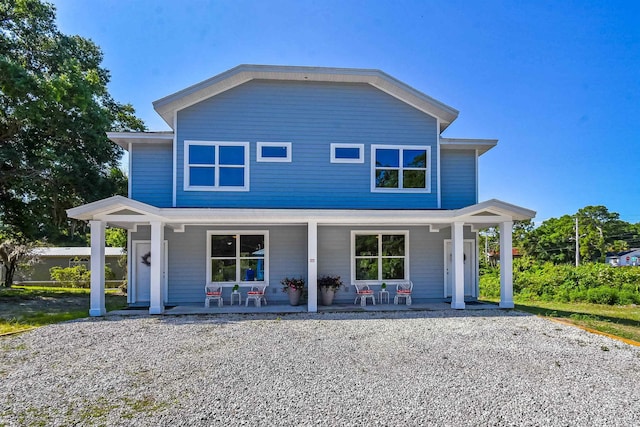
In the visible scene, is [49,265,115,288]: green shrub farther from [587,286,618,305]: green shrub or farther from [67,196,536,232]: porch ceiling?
[587,286,618,305]: green shrub

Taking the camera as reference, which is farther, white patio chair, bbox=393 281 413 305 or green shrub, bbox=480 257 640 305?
green shrub, bbox=480 257 640 305

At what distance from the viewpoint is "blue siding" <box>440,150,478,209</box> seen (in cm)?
1265

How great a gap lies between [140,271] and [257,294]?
411 cm

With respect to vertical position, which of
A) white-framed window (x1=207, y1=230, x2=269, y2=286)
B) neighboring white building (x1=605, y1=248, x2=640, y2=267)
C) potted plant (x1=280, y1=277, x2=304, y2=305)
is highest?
white-framed window (x1=207, y1=230, x2=269, y2=286)

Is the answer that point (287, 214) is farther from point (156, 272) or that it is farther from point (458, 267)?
point (458, 267)

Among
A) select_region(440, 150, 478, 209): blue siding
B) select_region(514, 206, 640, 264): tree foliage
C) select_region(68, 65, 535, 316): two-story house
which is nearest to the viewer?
select_region(68, 65, 535, 316): two-story house

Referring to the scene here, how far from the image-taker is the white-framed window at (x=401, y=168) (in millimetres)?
12117

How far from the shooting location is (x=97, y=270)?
32.4 feet

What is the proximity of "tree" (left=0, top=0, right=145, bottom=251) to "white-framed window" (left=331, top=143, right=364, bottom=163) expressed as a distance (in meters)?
8.76

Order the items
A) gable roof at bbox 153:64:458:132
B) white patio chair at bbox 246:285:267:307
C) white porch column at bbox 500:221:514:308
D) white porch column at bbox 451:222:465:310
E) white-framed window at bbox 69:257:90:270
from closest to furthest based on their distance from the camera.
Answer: white porch column at bbox 451:222:465:310 → white porch column at bbox 500:221:514:308 → white patio chair at bbox 246:285:267:307 → gable roof at bbox 153:64:458:132 → white-framed window at bbox 69:257:90:270

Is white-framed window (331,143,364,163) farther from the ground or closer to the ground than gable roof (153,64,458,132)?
closer to the ground

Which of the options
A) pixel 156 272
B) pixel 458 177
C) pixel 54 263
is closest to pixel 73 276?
pixel 54 263

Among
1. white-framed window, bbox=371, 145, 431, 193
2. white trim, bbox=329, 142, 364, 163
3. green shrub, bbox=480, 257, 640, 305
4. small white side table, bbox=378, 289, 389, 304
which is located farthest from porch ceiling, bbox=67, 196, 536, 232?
green shrub, bbox=480, 257, 640, 305

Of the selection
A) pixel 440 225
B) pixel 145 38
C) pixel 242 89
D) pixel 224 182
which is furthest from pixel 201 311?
pixel 145 38
